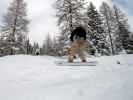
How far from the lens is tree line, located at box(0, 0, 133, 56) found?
58.8ft

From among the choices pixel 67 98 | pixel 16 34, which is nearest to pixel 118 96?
pixel 67 98

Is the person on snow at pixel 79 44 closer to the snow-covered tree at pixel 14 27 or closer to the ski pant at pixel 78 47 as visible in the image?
the ski pant at pixel 78 47

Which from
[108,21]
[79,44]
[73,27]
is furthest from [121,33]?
[79,44]

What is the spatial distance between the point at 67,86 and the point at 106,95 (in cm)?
82

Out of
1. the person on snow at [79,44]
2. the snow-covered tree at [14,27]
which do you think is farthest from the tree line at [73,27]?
the person on snow at [79,44]

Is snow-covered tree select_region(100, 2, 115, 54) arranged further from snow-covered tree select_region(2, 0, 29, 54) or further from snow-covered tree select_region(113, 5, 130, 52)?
snow-covered tree select_region(2, 0, 29, 54)

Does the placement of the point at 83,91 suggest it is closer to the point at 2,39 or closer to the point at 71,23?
the point at 71,23

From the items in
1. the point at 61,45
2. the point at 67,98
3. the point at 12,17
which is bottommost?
the point at 67,98

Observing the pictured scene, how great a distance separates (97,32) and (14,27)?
45.7ft

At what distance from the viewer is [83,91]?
2709 millimetres

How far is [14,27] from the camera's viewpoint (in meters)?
21.2

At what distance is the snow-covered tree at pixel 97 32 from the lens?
24594mm

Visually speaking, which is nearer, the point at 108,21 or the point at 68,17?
the point at 68,17

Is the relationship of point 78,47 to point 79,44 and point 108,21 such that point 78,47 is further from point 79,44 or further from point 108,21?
point 108,21
